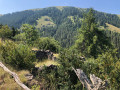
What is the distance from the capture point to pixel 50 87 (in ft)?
20.2

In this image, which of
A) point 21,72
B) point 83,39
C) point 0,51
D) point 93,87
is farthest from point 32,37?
point 93,87

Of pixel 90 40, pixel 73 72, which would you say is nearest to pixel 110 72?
pixel 73 72

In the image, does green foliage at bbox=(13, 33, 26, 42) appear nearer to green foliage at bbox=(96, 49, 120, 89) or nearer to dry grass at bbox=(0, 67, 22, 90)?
dry grass at bbox=(0, 67, 22, 90)

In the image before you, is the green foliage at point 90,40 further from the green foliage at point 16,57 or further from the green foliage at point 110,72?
the green foliage at point 16,57

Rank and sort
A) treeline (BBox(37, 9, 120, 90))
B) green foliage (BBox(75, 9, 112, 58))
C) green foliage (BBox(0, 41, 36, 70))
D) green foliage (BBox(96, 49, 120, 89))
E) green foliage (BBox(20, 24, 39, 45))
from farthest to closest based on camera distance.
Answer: green foliage (BBox(75, 9, 112, 58)) < green foliage (BBox(20, 24, 39, 45)) < green foliage (BBox(96, 49, 120, 89)) < green foliage (BBox(0, 41, 36, 70)) < treeline (BBox(37, 9, 120, 90))

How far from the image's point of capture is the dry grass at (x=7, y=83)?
15.2 ft

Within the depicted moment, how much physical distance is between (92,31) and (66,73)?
16.8m

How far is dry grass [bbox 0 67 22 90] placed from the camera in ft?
15.2

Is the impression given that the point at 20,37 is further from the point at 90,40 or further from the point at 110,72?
the point at 110,72

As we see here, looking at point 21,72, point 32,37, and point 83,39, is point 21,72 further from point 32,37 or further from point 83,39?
point 83,39

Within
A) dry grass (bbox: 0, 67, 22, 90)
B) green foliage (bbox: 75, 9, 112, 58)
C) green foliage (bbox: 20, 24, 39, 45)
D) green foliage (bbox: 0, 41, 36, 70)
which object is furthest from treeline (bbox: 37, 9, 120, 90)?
green foliage (bbox: 20, 24, 39, 45)

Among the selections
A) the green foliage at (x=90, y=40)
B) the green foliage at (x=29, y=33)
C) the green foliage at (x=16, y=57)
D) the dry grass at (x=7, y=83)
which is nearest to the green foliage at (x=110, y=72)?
the green foliage at (x=16, y=57)

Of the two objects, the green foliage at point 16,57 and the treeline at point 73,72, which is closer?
the treeline at point 73,72

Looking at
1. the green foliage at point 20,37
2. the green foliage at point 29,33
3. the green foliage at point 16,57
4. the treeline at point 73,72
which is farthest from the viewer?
the green foliage at point 20,37
